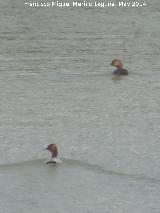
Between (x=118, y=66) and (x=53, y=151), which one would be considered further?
(x=118, y=66)

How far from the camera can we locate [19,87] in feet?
62.4

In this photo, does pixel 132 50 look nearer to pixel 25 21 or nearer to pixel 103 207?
pixel 25 21

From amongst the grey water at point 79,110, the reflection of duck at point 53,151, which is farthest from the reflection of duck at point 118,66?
the reflection of duck at point 53,151

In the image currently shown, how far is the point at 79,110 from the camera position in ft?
57.3

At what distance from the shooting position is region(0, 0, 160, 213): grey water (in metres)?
13.7

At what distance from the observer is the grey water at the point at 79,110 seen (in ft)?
45.1

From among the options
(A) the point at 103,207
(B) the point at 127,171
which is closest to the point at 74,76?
(B) the point at 127,171

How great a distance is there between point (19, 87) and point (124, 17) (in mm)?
7516

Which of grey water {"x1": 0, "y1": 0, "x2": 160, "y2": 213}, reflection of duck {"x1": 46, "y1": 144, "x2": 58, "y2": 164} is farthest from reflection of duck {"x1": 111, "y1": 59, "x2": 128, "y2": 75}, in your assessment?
reflection of duck {"x1": 46, "y1": 144, "x2": 58, "y2": 164}

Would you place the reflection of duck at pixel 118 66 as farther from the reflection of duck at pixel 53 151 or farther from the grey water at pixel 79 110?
the reflection of duck at pixel 53 151

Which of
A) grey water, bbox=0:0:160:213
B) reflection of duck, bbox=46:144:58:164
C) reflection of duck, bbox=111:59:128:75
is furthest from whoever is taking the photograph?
reflection of duck, bbox=111:59:128:75

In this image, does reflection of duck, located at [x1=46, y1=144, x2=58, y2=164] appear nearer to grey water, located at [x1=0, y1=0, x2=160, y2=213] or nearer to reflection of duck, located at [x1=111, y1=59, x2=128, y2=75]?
grey water, located at [x1=0, y1=0, x2=160, y2=213]

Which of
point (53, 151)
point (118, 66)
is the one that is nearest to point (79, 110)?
point (53, 151)

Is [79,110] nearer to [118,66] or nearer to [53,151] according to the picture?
[53,151]
